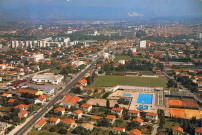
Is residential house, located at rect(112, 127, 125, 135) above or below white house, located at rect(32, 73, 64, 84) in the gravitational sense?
below

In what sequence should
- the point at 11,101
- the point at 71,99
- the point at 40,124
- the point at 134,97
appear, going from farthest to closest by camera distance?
the point at 134,97 < the point at 71,99 < the point at 11,101 < the point at 40,124

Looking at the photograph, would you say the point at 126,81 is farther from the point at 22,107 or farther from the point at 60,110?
the point at 22,107

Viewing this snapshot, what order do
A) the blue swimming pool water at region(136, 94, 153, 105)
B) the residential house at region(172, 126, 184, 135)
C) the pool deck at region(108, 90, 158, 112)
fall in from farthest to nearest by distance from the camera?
the blue swimming pool water at region(136, 94, 153, 105) → the pool deck at region(108, 90, 158, 112) → the residential house at region(172, 126, 184, 135)

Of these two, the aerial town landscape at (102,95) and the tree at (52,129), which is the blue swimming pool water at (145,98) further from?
the tree at (52,129)

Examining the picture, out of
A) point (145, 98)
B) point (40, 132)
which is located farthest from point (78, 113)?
point (145, 98)

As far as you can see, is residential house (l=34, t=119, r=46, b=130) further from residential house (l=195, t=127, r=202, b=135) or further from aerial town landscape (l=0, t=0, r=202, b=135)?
residential house (l=195, t=127, r=202, b=135)

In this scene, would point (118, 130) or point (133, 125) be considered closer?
point (118, 130)

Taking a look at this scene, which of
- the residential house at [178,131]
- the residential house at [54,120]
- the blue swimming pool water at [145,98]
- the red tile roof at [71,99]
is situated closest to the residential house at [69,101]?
the red tile roof at [71,99]

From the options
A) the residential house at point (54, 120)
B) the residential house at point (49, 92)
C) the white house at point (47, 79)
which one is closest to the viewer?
the residential house at point (54, 120)

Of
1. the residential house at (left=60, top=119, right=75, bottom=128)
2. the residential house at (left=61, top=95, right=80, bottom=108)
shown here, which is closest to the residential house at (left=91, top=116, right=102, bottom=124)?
the residential house at (left=60, top=119, right=75, bottom=128)
